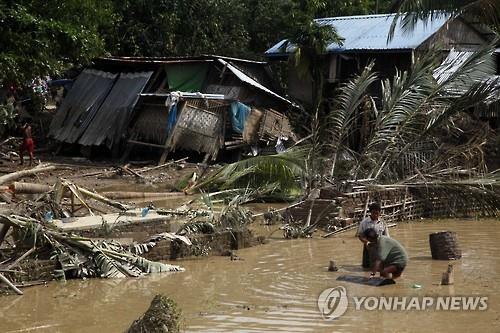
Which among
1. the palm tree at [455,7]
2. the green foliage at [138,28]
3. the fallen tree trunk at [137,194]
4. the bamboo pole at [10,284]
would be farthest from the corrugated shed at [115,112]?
the bamboo pole at [10,284]

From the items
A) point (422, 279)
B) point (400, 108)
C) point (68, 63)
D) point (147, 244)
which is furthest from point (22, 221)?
point (68, 63)

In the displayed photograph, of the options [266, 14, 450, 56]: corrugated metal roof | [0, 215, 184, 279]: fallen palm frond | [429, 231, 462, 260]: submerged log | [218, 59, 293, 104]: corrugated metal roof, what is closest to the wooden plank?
[429, 231, 462, 260]: submerged log

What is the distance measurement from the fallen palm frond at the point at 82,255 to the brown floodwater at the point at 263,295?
184 millimetres

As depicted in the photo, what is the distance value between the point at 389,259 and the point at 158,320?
4.16 meters

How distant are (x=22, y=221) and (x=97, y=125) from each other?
46.5 ft

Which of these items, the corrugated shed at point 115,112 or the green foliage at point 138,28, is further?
the corrugated shed at point 115,112

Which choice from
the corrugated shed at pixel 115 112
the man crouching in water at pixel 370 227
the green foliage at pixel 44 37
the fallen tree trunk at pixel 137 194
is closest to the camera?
the man crouching in water at pixel 370 227

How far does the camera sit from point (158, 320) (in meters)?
6.61

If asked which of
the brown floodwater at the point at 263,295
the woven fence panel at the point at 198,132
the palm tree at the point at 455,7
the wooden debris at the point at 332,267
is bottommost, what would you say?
the brown floodwater at the point at 263,295

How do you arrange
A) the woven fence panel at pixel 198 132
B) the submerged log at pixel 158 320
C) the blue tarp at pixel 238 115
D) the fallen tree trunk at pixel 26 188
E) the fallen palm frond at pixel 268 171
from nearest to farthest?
1. the submerged log at pixel 158 320
2. the fallen tree trunk at pixel 26 188
3. the fallen palm frond at pixel 268 171
4. the woven fence panel at pixel 198 132
5. the blue tarp at pixel 238 115

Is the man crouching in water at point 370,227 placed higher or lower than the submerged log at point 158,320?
higher

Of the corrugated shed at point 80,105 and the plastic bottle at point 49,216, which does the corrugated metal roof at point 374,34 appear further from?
the plastic bottle at point 49,216

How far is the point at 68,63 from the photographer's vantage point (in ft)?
67.7

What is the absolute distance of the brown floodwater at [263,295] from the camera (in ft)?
26.3
